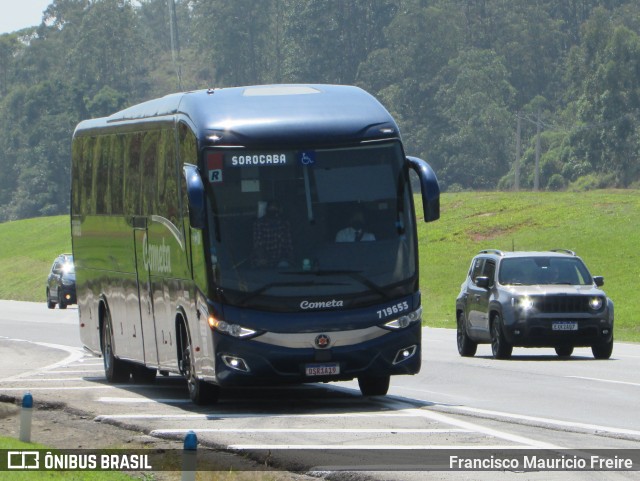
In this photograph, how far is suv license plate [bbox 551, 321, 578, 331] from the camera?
2495 cm

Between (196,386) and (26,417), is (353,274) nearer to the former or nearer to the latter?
(196,386)

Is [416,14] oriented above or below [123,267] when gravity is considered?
above

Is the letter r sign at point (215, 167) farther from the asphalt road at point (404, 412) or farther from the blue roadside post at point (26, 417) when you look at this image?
the blue roadside post at point (26, 417)

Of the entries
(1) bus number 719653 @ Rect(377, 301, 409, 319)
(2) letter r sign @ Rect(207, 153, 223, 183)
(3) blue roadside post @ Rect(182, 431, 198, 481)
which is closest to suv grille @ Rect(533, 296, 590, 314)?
(1) bus number 719653 @ Rect(377, 301, 409, 319)

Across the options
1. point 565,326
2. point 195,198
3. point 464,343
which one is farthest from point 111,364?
point 464,343

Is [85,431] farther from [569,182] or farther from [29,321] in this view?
[569,182]

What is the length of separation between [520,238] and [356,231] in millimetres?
47662

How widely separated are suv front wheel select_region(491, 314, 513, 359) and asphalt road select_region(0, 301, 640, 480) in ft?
0.69

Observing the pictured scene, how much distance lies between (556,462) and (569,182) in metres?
97.6

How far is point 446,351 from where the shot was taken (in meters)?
28.6

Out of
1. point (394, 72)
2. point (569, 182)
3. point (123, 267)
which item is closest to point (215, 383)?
point (123, 267)

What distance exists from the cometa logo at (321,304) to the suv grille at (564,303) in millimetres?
9685

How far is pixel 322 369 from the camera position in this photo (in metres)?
15.8

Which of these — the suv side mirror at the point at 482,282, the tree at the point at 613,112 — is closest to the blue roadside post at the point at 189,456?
the suv side mirror at the point at 482,282
